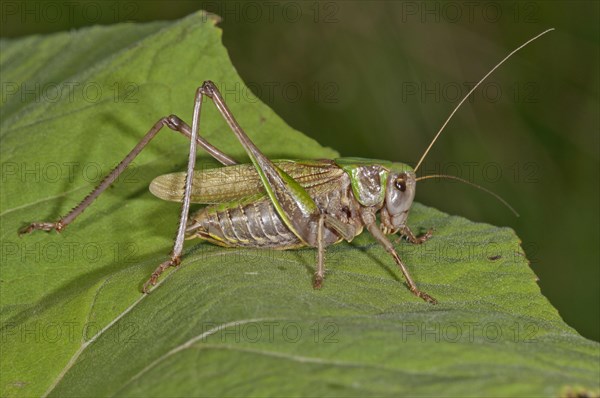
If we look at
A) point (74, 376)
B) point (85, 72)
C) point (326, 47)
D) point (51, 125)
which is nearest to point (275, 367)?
point (74, 376)

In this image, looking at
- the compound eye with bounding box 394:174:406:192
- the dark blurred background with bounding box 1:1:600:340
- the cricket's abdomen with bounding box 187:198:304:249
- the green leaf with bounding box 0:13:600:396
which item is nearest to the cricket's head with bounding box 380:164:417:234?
the compound eye with bounding box 394:174:406:192

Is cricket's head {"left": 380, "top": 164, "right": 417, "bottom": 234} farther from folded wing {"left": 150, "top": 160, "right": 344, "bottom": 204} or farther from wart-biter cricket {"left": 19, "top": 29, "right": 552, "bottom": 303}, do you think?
folded wing {"left": 150, "top": 160, "right": 344, "bottom": 204}

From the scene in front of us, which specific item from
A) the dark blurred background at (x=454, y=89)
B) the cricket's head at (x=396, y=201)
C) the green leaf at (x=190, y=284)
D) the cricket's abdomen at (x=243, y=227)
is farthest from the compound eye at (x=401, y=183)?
the dark blurred background at (x=454, y=89)

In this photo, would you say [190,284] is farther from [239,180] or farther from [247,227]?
[239,180]

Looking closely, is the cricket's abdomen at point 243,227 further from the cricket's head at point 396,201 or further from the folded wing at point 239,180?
the cricket's head at point 396,201

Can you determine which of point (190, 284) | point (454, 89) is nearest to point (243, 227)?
point (190, 284)

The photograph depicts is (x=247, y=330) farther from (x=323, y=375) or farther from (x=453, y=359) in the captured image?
(x=453, y=359)

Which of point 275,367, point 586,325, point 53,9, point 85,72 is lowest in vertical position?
point 586,325
